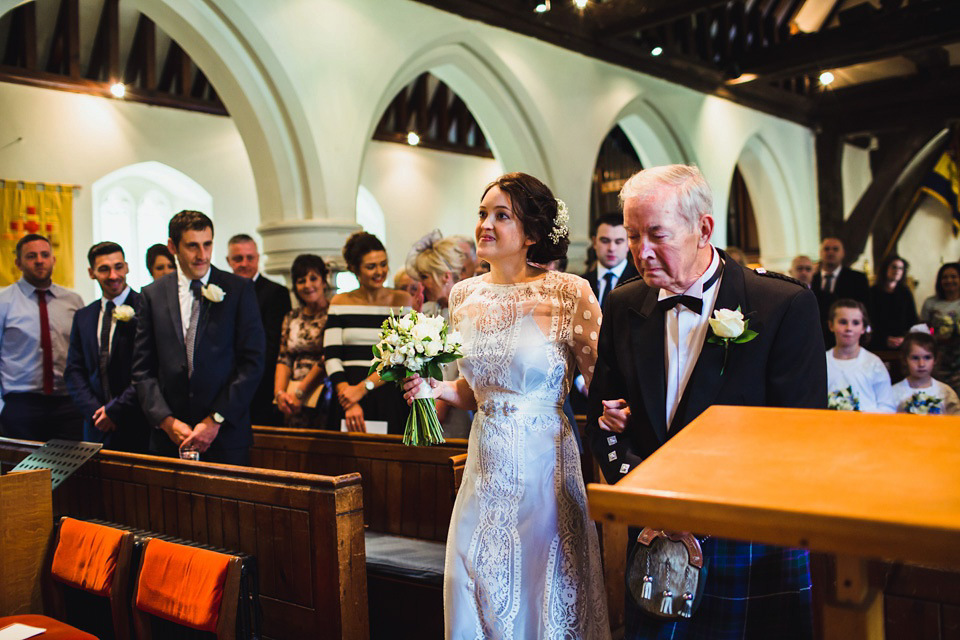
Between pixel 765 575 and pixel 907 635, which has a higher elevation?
pixel 765 575

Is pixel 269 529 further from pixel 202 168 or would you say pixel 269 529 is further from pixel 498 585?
pixel 202 168

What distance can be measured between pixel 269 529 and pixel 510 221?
1243 millimetres

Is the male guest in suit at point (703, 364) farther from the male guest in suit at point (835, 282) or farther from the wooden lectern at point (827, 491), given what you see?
the male guest in suit at point (835, 282)

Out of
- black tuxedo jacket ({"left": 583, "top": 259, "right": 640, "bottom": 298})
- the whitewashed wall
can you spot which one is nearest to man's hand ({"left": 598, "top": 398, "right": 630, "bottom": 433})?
black tuxedo jacket ({"left": 583, "top": 259, "right": 640, "bottom": 298})

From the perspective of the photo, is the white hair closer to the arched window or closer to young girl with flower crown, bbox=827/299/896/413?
young girl with flower crown, bbox=827/299/896/413

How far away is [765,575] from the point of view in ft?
5.73

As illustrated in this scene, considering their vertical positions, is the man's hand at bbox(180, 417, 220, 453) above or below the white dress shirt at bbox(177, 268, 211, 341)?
below

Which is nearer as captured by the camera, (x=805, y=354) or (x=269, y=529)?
(x=805, y=354)

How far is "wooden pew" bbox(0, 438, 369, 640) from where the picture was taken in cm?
256

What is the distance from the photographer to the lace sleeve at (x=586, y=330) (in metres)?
2.37

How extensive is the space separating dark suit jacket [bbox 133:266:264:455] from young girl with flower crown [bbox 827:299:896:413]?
3153mm

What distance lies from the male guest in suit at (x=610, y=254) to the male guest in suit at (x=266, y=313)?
1.92 metres

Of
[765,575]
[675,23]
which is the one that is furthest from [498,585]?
[675,23]

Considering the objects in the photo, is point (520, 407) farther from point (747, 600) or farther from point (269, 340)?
point (269, 340)
